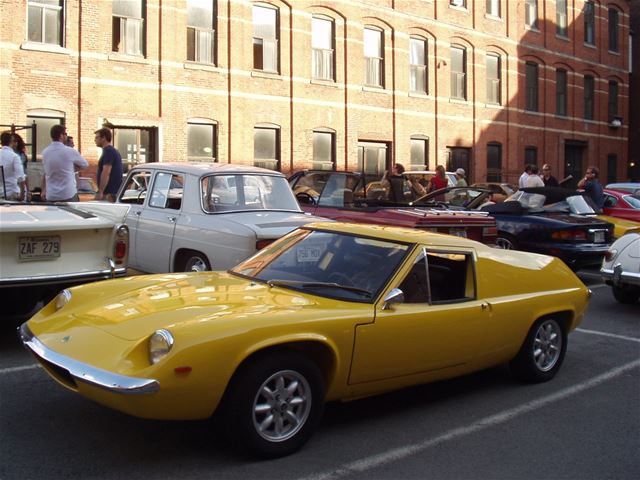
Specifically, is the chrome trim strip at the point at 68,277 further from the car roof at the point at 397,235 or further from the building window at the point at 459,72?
the building window at the point at 459,72

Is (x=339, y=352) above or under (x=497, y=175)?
under

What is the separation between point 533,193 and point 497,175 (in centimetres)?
2065

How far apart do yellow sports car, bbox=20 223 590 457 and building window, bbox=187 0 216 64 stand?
58.4 feet

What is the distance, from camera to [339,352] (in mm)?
4797

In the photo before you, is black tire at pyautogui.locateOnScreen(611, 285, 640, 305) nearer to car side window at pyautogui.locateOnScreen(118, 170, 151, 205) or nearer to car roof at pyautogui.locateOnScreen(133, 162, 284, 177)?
car roof at pyautogui.locateOnScreen(133, 162, 284, 177)

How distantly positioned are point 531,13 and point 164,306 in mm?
34261

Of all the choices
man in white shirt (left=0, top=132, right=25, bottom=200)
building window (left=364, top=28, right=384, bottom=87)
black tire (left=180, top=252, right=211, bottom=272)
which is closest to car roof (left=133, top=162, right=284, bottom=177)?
black tire (left=180, top=252, right=211, bottom=272)

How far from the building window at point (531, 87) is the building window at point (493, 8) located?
3128 millimetres

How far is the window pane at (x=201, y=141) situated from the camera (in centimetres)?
2270

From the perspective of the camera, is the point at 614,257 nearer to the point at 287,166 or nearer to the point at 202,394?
the point at 202,394

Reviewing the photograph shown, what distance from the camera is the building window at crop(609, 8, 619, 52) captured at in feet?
134

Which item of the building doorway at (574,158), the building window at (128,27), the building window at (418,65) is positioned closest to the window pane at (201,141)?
the building window at (128,27)

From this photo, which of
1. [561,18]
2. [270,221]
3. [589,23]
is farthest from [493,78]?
[270,221]

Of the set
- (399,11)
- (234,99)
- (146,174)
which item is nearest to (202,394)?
(146,174)
